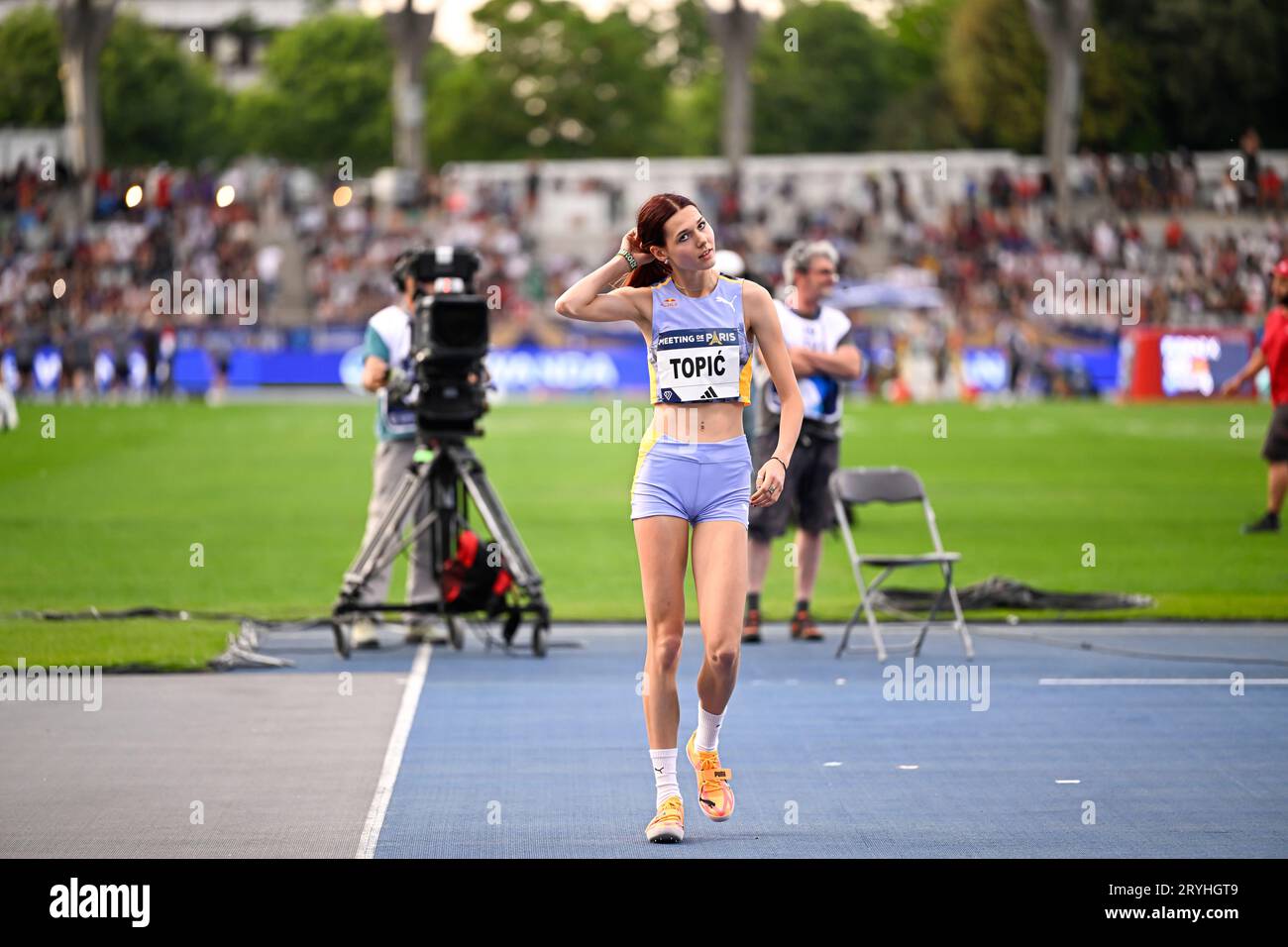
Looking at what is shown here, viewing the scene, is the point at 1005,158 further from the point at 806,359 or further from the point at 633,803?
the point at 633,803

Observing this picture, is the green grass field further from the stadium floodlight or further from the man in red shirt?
the stadium floodlight

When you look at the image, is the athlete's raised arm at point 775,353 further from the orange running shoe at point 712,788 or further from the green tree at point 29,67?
the green tree at point 29,67

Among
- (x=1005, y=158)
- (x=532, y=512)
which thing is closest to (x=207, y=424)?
(x=532, y=512)

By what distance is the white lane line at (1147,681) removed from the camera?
10.9 meters

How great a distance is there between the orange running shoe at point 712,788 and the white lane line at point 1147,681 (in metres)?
4.08

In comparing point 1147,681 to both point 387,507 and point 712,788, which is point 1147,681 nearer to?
point 712,788

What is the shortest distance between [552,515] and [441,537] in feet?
29.4

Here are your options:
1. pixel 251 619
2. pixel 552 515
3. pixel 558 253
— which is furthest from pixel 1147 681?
pixel 558 253

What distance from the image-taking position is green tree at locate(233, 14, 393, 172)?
319 ft

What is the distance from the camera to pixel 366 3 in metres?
108

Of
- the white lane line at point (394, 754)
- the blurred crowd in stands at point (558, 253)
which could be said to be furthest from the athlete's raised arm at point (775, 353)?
the blurred crowd in stands at point (558, 253)

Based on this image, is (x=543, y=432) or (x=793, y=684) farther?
(x=543, y=432)

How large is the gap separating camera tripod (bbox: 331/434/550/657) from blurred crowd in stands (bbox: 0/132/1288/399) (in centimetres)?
3431
